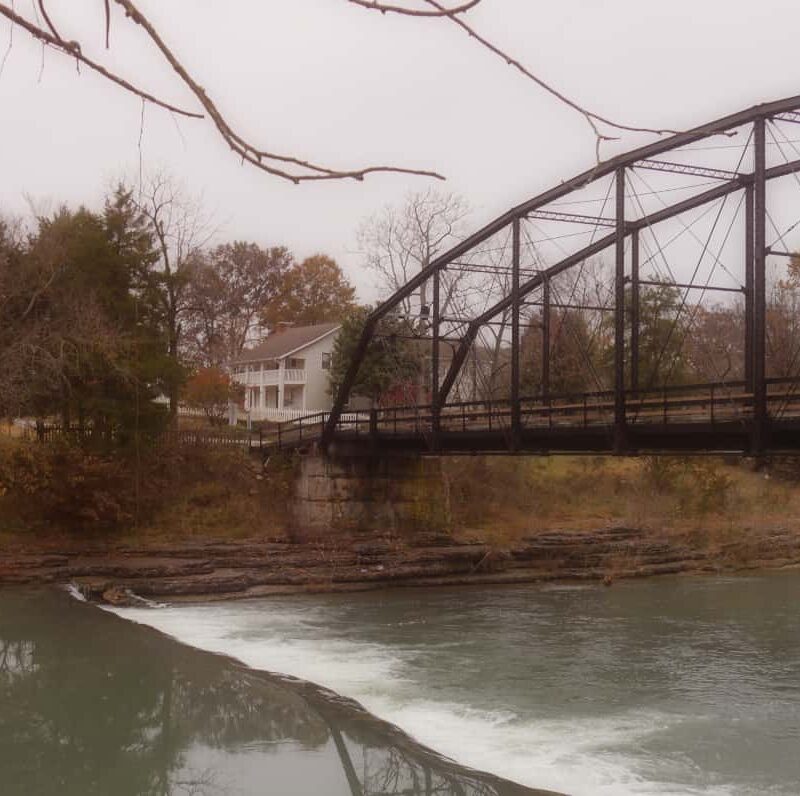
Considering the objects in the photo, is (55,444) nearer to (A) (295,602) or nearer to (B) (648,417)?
(A) (295,602)

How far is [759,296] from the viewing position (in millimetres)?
18719

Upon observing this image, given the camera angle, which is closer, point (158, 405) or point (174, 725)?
point (174, 725)

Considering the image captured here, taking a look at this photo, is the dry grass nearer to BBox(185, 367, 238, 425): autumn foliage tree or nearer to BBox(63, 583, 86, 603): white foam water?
BBox(185, 367, 238, 425): autumn foliage tree

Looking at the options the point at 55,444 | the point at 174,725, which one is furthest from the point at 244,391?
the point at 174,725

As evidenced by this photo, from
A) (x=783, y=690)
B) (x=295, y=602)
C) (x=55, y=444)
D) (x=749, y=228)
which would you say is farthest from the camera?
(x=55, y=444)

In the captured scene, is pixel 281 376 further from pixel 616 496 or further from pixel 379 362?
pixel 616 496

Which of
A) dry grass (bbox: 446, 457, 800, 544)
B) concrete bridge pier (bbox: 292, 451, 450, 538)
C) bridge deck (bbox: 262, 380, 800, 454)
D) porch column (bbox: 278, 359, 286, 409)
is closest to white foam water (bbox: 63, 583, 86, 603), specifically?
concrete bridge pier (bbox: 292, 451, 450, 538)

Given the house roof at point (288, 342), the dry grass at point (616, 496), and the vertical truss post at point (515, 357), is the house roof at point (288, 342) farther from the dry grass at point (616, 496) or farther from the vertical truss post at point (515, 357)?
the vertical truss post at point (515, 357)

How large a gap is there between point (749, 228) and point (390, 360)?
2325 cm

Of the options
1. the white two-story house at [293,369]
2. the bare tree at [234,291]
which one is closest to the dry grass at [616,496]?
the white two-story house at [293,369]

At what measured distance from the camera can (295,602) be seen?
24.9 meters

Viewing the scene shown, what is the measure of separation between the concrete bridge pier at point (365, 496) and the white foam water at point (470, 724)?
11.5 metres

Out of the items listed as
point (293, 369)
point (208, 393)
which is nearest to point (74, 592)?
point (208, 393)

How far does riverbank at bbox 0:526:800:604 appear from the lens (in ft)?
84.0
